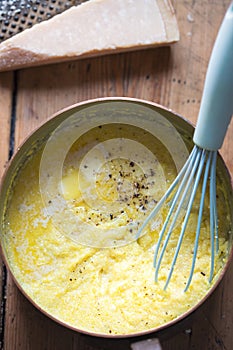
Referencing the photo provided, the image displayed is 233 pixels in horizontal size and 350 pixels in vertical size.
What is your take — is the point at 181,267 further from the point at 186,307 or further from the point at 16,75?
the point at 16,75

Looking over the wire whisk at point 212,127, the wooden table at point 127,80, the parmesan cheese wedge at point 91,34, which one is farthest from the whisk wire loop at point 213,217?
the parmesan cheese wedge at point 91,34

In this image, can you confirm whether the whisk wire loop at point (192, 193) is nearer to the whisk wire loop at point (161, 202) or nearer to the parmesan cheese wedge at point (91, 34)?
the whisk wire loop at point (161, 202)

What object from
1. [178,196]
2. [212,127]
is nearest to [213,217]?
[178,196]

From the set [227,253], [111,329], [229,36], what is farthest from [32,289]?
[229,36]

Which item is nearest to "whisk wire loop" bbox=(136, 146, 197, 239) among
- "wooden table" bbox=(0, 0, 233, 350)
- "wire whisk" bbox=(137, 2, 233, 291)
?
"wire whisk" bbox=(137, 2, 233, 291)

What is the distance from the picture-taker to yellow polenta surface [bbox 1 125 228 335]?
0.80 metres

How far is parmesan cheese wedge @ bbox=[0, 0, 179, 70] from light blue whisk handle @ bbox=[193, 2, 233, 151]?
0.28m

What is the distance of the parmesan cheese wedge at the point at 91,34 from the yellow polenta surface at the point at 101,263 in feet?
0.52

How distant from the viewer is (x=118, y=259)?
Answer: 83 cm

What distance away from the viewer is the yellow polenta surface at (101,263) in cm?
80

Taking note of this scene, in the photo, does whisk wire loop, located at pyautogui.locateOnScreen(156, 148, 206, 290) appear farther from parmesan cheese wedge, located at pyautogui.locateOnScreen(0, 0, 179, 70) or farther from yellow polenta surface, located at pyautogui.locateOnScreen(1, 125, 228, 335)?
Answer: parmesan cheese wedge, located at pyautogui.locateOnScreen(0, 0, 179, 70)

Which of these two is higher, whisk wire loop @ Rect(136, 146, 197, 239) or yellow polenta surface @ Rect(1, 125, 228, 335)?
whisk wire loop @ Rect(136, 146, 197, 239)

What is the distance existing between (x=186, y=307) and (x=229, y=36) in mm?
397

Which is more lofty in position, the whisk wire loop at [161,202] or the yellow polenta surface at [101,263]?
the whisk wire loop at [161,202]
